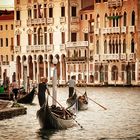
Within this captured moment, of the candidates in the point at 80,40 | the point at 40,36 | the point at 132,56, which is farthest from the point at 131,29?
the point at 40,36

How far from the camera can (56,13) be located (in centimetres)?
6003

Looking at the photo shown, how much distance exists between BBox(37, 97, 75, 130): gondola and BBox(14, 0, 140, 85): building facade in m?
32.2

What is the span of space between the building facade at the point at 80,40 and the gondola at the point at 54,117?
32.2 metres

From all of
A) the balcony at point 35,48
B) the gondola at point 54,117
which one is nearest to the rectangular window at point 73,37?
the balcony at point 35,48

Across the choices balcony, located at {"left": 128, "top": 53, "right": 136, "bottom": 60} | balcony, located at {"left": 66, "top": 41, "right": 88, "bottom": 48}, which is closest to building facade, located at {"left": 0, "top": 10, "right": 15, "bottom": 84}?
balcony, located at {"left": 66, "top": 41, "right": 88, "bottom": 48}

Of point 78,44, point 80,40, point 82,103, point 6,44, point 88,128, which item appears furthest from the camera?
point 6,44

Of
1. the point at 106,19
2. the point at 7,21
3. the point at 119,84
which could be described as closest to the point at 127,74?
the point at 119,84

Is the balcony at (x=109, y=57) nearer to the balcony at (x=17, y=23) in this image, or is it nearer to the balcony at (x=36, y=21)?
the balcony at (x=36, y=21)

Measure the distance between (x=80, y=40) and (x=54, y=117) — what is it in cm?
3922

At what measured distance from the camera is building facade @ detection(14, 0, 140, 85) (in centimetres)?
5408

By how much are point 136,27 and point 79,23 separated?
604 centimetres

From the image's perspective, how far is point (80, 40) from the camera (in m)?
58.2

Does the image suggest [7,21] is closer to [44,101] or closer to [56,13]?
[56,13]

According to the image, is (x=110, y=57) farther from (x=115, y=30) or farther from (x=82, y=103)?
(x=82, y=103)
